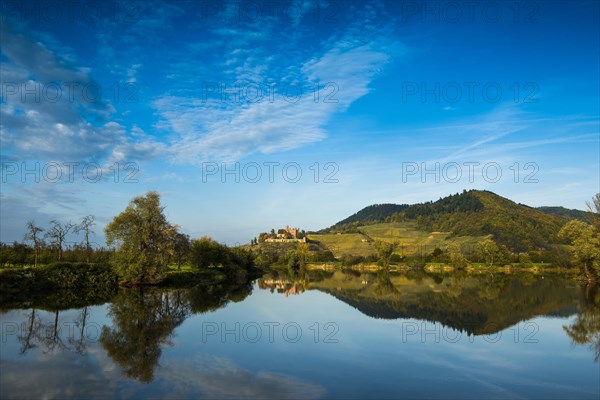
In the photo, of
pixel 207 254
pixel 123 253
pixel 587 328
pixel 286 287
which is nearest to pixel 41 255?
pixel 123 253

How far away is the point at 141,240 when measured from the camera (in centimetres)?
5053

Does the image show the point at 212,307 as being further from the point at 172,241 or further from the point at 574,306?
the point at 574,306

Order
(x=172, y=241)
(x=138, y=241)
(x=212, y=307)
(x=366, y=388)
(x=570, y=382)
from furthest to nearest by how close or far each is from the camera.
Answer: (x=172, y=241) → (x=138, y=241) → (x=212, y=307) → (x=570, y=382) → (x=366, y=388)

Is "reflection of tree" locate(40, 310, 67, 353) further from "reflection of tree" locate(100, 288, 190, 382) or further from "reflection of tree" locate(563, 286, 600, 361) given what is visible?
"reflection of tree" locate(563, 286, 600, 361)

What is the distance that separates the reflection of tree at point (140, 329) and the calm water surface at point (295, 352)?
0.08 m

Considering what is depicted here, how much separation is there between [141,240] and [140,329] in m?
27.9

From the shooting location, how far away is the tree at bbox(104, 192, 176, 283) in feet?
162

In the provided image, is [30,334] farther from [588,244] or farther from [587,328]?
[588,244]

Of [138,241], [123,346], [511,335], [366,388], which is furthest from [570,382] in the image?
[138,241]

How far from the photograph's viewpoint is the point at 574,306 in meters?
38.5

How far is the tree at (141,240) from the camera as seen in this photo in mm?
49250

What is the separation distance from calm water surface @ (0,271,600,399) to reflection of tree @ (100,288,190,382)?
3.0 inches

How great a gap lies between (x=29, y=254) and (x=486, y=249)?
337ft

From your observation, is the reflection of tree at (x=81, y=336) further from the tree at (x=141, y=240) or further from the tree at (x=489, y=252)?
the tree at (x=489, y=252)
